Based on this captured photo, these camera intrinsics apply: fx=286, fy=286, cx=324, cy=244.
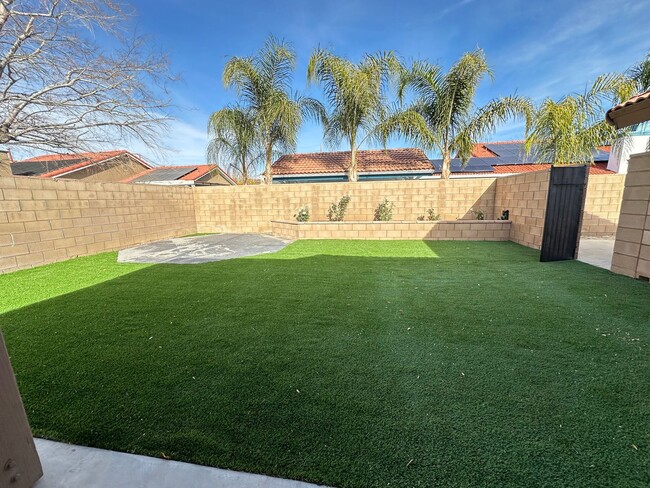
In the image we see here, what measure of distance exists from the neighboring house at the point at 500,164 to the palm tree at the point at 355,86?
537 cm

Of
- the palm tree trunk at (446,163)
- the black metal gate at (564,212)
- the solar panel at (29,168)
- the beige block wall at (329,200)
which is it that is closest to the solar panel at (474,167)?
the palm tree trunk at (446,163)

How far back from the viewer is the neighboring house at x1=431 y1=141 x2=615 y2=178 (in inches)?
549

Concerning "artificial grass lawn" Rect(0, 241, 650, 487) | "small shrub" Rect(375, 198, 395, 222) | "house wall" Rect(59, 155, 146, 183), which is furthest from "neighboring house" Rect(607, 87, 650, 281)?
"house wall" Rect(59, 155, 146, 183)

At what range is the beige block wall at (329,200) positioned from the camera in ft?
30.0

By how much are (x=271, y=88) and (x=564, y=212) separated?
9.56m

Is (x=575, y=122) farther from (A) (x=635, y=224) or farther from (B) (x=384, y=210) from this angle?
(B) (x=384, y=210)

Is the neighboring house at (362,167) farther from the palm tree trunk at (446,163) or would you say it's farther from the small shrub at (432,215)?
the small shrub at (432,215)

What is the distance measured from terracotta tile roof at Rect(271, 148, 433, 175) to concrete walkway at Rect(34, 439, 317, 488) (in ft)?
44.4

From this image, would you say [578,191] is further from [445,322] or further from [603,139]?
[603,139]

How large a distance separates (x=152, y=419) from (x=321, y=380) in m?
1.10

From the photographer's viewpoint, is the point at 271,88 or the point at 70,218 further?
the point at 271,88

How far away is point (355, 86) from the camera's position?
9.41m

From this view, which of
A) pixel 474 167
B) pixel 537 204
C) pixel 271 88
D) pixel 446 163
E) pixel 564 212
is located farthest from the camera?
pixel 474 167

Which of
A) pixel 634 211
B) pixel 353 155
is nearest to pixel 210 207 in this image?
pixel 353 155
